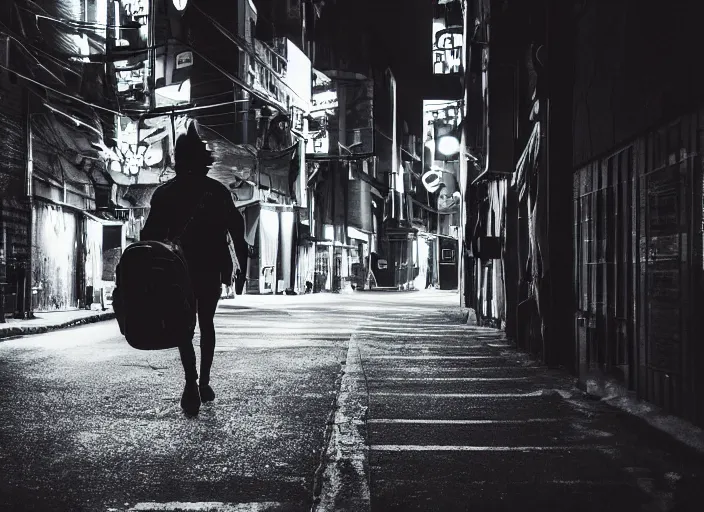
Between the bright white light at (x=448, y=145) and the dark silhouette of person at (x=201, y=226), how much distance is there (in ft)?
171

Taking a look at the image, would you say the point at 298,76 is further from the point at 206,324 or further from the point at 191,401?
the point at 191,401

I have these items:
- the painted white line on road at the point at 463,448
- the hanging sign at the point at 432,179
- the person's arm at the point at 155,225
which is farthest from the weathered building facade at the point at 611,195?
the hanging sign at the point at 432,179

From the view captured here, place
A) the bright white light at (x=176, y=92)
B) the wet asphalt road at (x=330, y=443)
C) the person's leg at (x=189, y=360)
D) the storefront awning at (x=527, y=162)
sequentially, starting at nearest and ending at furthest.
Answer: the wet asphalt road at (x=330, y=443), the person's leg at (x=189, y=360), the storefront awning at (x=527, y=162), the bright white light at (x=176, y=92)

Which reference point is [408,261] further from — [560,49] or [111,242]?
[560,49]

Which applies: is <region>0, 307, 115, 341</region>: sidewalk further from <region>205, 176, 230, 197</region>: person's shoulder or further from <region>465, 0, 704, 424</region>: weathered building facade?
<region>465, 0, 704, 424</region>: weathered building facade

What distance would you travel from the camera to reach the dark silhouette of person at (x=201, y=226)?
269 inches

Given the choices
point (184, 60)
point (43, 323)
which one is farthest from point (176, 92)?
point (43, 323)

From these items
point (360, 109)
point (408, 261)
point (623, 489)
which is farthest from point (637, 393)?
point (408, 261)

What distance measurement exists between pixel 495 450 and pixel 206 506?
2.14 meters

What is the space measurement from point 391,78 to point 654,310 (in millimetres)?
64589

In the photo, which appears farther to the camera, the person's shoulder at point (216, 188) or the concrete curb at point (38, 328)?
the concrete curb at point (38, 328)

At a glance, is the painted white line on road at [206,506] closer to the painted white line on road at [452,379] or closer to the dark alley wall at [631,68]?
the dark alley wall at [631,68]

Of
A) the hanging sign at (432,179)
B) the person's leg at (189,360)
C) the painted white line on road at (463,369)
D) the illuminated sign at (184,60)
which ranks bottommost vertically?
the painted white line on road at (463,369)

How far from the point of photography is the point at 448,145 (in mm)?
58781
